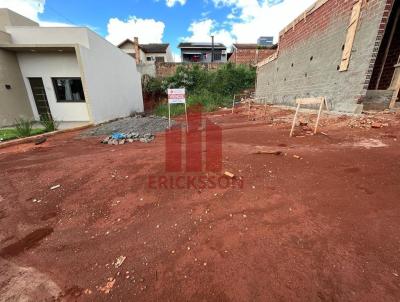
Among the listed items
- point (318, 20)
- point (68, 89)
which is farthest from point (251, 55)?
point (68, 89)

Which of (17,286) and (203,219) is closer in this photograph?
(17,286)

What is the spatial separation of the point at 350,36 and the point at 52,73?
12583mm

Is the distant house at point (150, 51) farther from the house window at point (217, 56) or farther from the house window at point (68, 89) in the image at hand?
the house window at point (68, 89)

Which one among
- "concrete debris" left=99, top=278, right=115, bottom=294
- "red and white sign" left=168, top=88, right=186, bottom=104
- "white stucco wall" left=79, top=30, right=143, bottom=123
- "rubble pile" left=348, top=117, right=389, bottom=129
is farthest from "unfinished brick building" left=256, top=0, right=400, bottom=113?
"white stucco wall" left=79, top=30, right=143, bottom=123

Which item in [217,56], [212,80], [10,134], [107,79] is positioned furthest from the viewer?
[217,56]

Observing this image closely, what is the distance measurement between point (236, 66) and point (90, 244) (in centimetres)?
2068

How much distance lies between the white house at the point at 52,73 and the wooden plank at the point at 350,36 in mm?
10136

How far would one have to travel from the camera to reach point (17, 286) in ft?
5.58

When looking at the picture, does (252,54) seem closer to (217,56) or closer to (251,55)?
(251,55)

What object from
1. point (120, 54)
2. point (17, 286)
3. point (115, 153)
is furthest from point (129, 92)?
point (17, 286)

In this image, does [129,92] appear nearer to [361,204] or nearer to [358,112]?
[358,112]

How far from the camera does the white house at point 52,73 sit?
28.9ft

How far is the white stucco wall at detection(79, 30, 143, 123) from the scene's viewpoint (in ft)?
30.1

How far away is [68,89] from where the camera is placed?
10.0m
